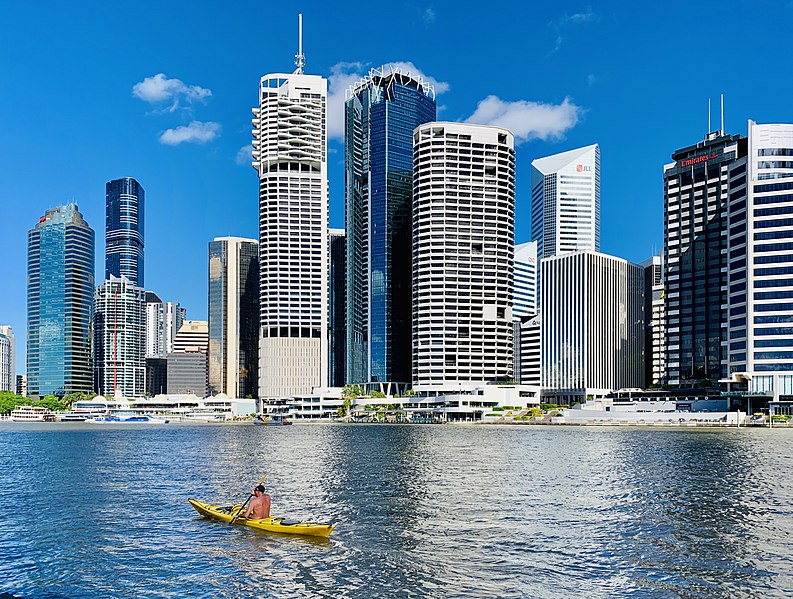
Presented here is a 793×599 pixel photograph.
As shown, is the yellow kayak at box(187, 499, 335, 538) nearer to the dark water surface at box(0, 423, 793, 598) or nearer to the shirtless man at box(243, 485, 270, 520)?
the shirtless man at box(243, 485, 270, 520)

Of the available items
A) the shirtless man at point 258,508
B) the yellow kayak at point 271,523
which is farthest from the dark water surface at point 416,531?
the shirtless man at point 258,508

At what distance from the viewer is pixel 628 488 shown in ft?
270

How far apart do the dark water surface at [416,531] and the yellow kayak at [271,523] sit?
0.82 meters

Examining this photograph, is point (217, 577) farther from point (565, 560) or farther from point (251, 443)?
point (251, 443)

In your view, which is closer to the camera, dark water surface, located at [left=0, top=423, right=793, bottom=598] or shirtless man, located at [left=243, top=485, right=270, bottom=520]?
dark water surface, located at [left=0, top=423, right=793, bottom=598]

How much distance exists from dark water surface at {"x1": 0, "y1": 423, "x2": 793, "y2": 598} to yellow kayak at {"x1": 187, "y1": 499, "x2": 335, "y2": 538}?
825 millimetres

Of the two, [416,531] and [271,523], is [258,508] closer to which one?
[271,523]

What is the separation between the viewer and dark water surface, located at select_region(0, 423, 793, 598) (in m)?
45.1

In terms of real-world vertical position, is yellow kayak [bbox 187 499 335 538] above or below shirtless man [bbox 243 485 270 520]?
below

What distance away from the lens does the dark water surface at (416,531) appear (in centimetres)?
4509

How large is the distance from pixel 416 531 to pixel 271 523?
396 inches

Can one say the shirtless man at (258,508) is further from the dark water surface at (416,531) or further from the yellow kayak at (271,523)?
the dark water surface at (416,531)

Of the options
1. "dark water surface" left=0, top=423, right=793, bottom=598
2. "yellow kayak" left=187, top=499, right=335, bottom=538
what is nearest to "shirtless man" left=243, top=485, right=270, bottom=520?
"yellow kayak" left=187, top=499, right=335, bottom=538

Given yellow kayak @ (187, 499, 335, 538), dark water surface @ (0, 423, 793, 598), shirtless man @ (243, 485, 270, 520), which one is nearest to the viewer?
dark water surface @ (0, 423, 793, 598)
